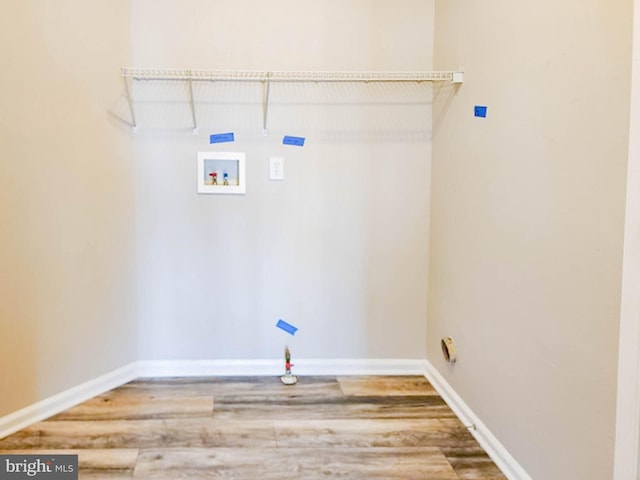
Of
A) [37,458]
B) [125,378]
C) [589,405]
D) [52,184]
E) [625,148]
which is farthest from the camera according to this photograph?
[125,378]

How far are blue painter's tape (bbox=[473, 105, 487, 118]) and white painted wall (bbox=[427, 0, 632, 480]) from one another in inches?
1.3

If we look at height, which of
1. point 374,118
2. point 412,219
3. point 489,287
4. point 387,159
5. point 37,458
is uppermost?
point 374,118

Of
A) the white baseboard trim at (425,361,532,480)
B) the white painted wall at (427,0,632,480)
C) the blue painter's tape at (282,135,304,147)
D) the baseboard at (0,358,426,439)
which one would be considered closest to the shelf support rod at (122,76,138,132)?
the blue painter's tape at (282,135,304,147)

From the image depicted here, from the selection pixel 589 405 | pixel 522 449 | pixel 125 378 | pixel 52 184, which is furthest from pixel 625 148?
pixel 125 378

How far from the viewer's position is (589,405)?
1126 millimetres

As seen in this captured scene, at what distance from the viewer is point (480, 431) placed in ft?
5.67

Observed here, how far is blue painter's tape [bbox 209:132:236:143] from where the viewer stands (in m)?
2.26

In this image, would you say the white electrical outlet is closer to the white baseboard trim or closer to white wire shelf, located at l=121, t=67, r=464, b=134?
white wire shelf, located at l=121, t=67, r=464, b=134

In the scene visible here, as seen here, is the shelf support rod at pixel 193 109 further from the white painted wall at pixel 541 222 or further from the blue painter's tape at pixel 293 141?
the white painted wall at pixel 541 222

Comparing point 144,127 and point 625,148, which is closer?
point 625,148

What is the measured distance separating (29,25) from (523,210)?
1.98 metres

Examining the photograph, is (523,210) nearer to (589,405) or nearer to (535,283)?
(535,283)

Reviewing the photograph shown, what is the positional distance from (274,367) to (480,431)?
109 cm

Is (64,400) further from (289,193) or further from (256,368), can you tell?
(289,193)
